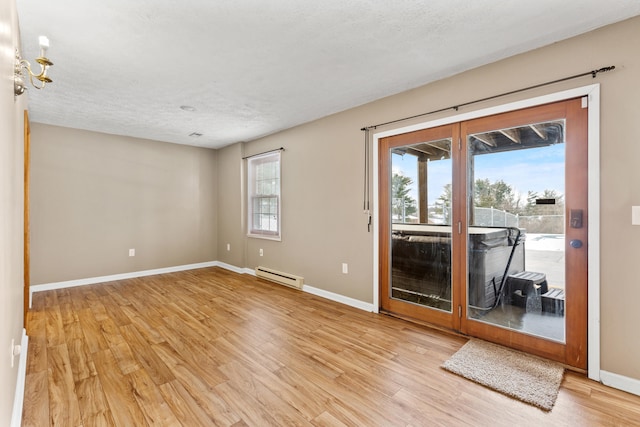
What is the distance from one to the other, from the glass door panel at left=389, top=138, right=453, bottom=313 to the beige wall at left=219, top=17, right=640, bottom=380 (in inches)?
14.2

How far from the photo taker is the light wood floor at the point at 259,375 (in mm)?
1728

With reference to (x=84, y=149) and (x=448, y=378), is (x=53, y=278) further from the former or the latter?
(x=448, y=378)

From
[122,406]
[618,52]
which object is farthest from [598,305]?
[122,406]

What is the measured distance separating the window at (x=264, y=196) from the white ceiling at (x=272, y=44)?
5.26 feet

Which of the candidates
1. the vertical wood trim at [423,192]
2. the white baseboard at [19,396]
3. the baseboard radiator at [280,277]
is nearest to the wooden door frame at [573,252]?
the vertical wood trim at [423,192]

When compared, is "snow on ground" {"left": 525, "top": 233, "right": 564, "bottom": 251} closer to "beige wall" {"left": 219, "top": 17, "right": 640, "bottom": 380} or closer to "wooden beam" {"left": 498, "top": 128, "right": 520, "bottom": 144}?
"beige wall" {"left": 219, "top": 17, "right": 640, "bottom": 380}

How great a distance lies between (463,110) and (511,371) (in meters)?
2.20

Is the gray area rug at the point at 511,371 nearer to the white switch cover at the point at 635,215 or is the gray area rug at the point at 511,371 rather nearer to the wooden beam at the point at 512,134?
the white switch cover at the point at 635,215

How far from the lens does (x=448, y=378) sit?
6.91 ft

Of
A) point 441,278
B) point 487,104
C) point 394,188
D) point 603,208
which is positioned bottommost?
point 441,278

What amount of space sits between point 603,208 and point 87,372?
12.8 ft

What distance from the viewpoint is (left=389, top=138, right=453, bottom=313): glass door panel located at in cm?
293

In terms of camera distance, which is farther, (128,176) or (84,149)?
(128,176)

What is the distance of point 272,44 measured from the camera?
2248 mm
